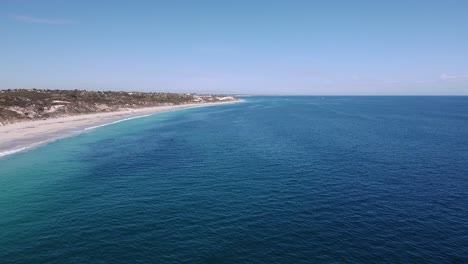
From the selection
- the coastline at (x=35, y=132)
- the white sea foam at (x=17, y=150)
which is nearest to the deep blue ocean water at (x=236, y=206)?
the white sea foam at (x=17, y=150)

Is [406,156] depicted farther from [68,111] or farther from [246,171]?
[68,111]

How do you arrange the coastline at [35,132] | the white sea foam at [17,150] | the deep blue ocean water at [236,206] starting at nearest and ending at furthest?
the deep blue ocean water at [236,206] < the white sea foam at [17,150] < the coastline at [35,132]

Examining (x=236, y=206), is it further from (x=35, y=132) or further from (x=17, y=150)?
(x=35, y=132)

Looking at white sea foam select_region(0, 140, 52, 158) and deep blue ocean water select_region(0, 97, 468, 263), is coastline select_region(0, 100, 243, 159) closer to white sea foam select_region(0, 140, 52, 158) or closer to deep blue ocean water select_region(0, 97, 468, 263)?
white sea foam select_region(0, 140, 52, 158)

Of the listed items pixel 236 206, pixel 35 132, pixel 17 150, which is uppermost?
pixel 35 132

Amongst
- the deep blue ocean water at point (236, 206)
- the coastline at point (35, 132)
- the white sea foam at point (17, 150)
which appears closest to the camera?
the deep blue ocean water at point (236, 206)

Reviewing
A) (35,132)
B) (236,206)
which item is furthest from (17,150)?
(236,206)

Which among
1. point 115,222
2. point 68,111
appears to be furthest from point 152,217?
point 68,111

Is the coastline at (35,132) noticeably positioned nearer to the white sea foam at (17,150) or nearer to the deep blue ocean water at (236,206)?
the white sea foam at (17,150)
